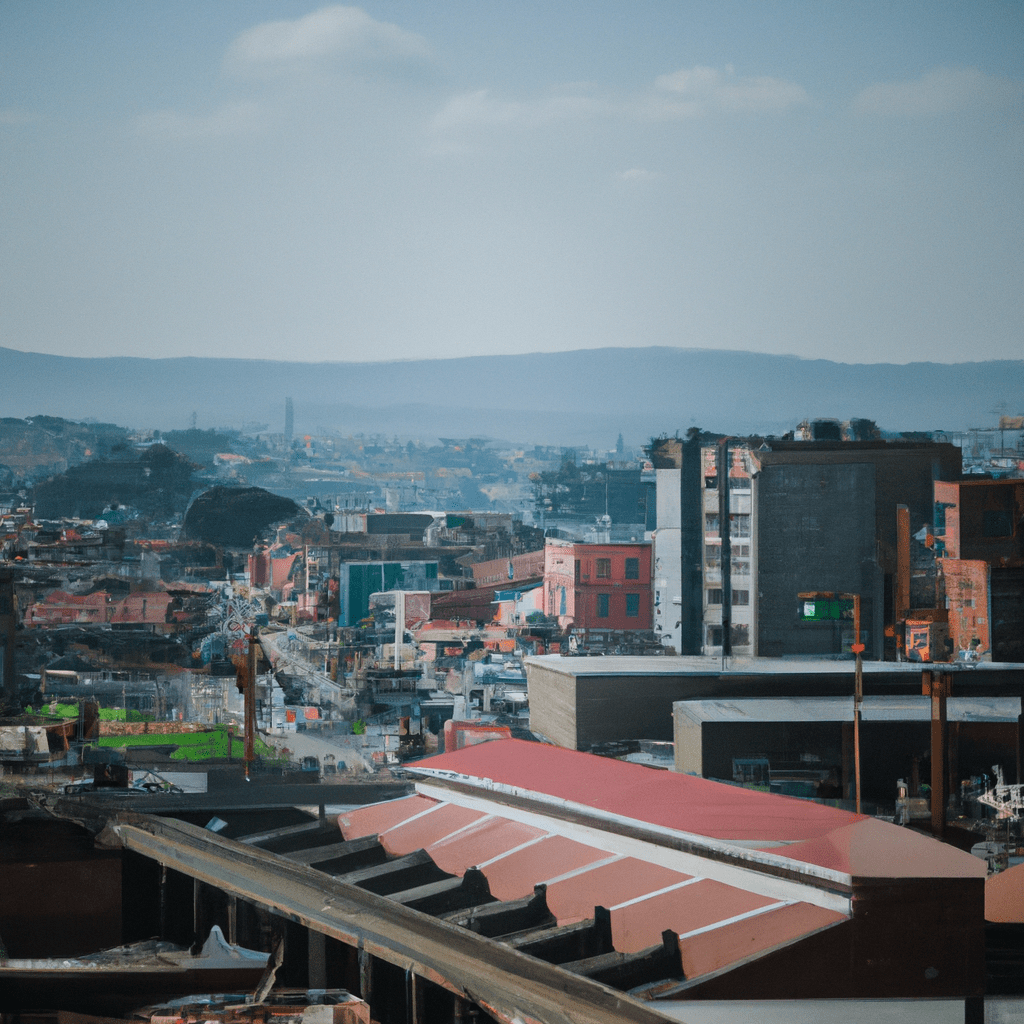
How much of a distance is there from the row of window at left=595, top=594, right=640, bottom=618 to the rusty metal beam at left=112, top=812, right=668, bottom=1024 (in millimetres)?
8193

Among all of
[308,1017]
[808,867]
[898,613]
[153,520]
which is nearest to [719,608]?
[898,613]

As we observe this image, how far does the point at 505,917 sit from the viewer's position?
2.05 metres

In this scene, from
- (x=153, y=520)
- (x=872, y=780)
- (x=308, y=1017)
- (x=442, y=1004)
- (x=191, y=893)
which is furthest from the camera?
(x=153, y=520)

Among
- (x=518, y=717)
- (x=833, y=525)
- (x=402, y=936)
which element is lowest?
(x=518, y=717)

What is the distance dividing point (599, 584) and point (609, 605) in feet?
0.77

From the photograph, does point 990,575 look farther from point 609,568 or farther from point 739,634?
point 609,568

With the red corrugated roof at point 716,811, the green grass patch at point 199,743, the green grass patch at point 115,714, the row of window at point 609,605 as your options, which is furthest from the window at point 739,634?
the red corrugated roof at point 716,811

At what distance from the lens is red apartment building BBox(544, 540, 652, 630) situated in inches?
400

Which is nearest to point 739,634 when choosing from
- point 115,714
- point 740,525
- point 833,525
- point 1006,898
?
point 740,525

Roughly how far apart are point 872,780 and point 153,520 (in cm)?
692

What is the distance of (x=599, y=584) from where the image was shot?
10.4 m

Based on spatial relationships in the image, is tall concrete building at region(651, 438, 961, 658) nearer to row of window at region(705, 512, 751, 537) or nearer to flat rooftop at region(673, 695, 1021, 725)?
row of window at region(705, 512, 751, 537)

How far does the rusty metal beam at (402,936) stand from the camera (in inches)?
56.9

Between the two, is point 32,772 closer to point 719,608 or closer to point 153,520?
point 153,520
